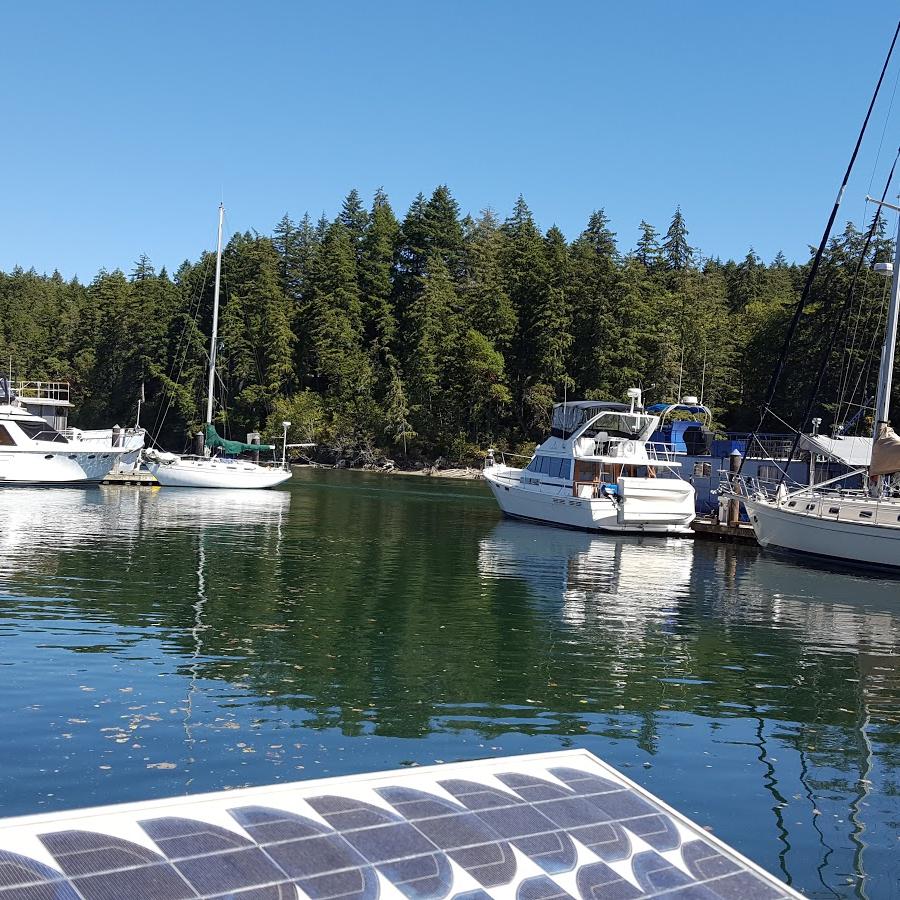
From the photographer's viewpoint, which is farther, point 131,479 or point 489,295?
point 489,295

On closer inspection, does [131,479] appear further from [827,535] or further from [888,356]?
[888,356]

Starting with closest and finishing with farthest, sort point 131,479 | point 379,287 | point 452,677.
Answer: point 452,677 → point 131,479 → point 379,287

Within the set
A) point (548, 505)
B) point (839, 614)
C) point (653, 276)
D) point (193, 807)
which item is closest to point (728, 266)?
point (653, 276)

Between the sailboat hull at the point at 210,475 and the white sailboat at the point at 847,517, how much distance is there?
28657mm

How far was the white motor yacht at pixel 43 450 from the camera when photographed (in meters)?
49.6

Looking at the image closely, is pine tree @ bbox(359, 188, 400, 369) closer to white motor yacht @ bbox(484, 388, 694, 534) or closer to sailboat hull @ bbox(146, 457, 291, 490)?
sailboat hull @ bbox(146, 457, 291, 490)

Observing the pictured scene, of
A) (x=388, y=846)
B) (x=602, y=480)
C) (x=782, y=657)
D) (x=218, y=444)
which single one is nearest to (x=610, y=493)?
(x=602, y=480)

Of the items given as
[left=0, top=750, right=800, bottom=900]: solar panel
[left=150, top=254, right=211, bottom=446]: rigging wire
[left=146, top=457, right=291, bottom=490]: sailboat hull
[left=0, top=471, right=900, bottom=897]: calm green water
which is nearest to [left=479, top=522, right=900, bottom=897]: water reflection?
[left=0, top=471, right=900, bottom=897]: calm green water

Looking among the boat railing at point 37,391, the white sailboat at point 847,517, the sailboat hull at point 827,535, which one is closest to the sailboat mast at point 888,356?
the white sailboat at point 847,517

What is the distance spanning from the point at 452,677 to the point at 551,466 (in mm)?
30519

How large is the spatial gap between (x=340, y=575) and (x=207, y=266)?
78.1m

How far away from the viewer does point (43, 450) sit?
165ft

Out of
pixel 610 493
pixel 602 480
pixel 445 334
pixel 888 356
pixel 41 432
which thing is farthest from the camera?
pixel 445 334

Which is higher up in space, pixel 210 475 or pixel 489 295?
pixel 489 295
